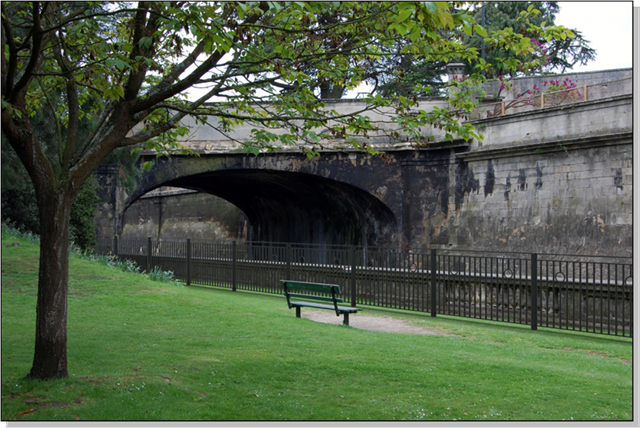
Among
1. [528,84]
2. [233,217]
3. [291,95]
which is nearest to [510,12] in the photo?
[528,84]

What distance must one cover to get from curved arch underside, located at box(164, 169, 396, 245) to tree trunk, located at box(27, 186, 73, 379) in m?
14.8

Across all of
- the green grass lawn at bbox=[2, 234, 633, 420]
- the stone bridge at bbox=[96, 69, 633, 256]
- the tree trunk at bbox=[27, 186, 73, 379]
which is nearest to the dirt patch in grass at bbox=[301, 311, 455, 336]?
the green grass lawn at bbox=[2, 234, 633, 420]

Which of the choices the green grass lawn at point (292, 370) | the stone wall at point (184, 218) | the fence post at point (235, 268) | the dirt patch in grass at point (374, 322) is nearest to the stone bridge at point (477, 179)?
the fence post at point (235, 268)

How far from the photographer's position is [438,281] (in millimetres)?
11562

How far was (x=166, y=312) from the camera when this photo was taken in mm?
9562

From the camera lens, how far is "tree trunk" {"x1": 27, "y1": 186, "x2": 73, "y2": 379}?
5.12 m

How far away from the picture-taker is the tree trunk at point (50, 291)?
201 inches

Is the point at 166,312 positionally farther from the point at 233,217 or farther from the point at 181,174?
the point at 233,217

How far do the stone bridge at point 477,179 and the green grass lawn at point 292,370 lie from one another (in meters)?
6.09

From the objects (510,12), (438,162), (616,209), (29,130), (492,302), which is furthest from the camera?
(510,12)

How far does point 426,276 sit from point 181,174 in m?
11.0

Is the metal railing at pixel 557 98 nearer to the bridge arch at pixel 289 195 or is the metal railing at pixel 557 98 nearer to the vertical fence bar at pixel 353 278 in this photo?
the vertical fence bar at pixel 353 278

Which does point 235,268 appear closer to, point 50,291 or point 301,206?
point 301,206

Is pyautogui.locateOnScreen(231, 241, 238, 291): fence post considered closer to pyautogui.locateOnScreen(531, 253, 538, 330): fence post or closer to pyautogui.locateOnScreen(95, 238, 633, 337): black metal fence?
pyautogui.locateOnScreen(95, 238, 633, 337): black metal fence
